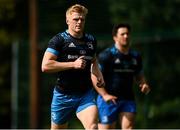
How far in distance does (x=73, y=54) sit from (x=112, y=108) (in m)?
3.00

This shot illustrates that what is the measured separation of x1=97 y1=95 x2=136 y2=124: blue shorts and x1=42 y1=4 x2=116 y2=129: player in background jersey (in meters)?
2.31

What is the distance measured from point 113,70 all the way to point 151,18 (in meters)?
5.24

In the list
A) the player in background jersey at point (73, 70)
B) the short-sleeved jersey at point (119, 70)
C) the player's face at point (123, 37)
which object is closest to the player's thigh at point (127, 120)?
the short-sleeved jersey at point (119, 70)

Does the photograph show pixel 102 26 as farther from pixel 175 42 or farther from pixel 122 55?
pixel 122 55

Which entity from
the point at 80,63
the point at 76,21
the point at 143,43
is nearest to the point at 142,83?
the point at 76,21

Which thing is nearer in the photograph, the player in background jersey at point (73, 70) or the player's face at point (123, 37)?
the player in background jersey at point (73, 70)

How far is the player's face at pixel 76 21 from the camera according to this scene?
10.3m

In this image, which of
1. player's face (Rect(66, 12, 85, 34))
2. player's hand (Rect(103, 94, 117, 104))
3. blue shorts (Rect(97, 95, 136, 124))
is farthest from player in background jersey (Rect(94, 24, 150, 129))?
player's face (Rect(66, 12, 85, 34))

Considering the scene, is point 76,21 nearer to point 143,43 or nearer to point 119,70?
point 119,70

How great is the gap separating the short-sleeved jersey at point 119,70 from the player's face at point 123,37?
0.51 feet

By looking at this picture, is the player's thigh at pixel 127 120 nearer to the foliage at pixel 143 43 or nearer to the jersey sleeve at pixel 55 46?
the jersey sleeve at pixel 55 46

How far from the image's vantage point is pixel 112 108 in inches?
519

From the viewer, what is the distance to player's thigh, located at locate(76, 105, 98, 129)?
408 inches

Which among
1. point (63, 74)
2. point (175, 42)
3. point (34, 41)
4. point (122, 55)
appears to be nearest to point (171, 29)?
point (175, 42)
